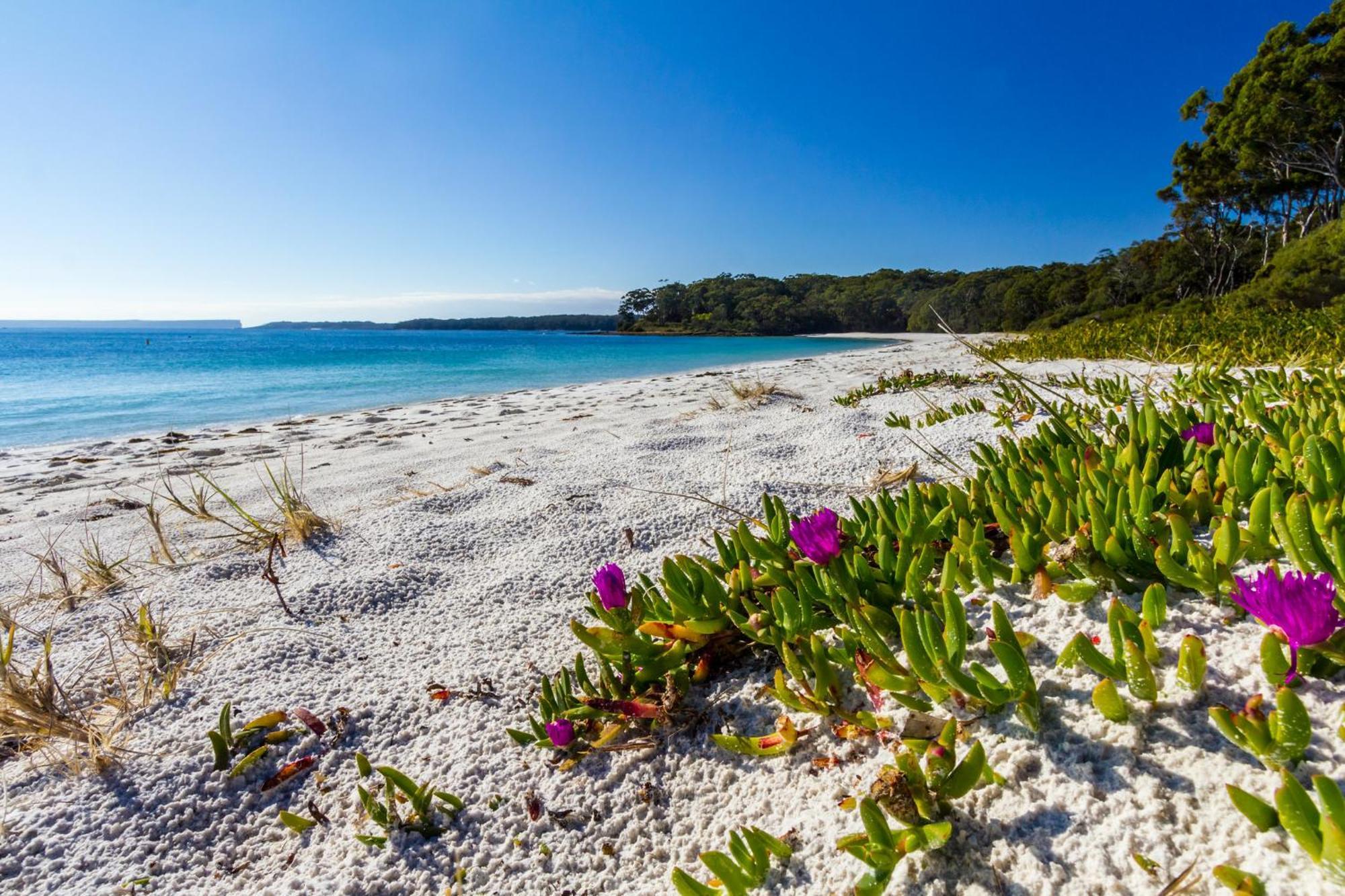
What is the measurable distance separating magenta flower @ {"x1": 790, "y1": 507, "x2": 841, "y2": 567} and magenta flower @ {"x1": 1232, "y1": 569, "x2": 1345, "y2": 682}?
0.62 metres

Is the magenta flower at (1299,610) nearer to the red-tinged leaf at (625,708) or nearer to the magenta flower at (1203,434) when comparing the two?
the red-tinged leaf at (625,708)

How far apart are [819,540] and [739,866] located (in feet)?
1.90

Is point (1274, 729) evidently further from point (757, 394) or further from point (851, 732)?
point (757, 394)

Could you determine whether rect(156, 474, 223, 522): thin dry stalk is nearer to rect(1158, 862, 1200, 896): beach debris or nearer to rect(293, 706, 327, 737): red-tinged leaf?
rect(293, 706, 327, 737): red-tinged leaf

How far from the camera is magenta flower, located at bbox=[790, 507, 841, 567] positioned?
4.10 ft

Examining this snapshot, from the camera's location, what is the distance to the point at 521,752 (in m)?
1.28

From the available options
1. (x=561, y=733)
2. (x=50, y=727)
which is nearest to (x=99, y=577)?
(x=50, y=727)

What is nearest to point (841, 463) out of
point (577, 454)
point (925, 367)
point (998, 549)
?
point (998, 549)

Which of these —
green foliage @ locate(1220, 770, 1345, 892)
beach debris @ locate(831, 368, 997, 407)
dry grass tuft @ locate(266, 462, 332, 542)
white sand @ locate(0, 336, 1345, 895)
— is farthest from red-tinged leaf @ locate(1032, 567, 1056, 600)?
beach debris @ locate(831, 368, 997, 407)

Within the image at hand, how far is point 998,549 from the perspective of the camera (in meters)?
1.46

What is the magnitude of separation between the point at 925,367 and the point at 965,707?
29.6 feet

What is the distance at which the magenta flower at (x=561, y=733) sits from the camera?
1.22m

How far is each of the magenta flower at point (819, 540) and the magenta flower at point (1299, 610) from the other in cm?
62

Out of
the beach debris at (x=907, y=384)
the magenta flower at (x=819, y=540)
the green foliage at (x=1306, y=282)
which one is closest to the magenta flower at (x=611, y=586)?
the magenta flower at (x=819, y=540)
